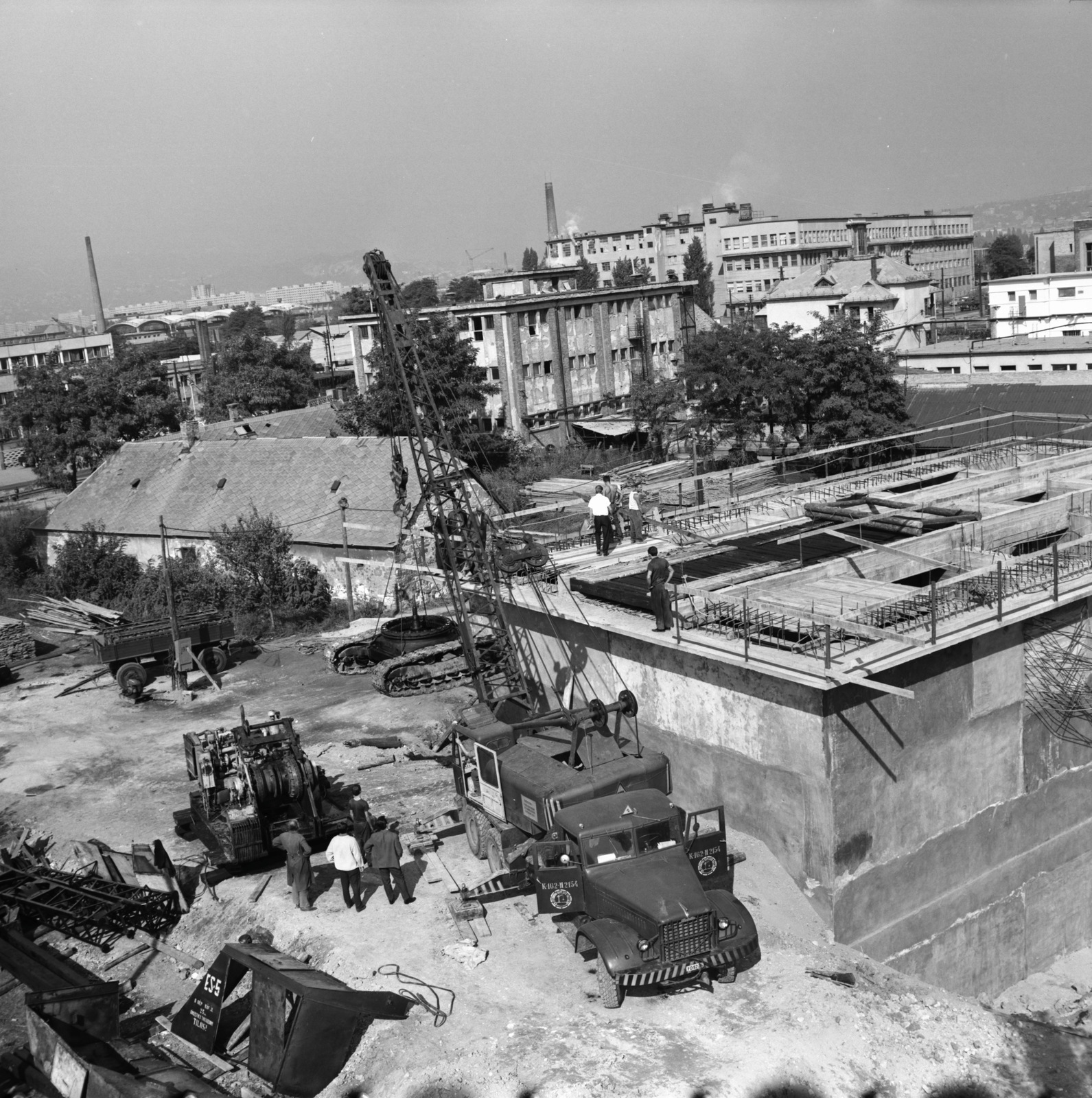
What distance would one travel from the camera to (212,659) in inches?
1209

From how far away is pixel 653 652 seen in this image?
19641 millimetres

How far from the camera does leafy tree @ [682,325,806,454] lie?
135ft

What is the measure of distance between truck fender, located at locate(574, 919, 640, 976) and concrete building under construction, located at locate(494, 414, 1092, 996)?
4347mm

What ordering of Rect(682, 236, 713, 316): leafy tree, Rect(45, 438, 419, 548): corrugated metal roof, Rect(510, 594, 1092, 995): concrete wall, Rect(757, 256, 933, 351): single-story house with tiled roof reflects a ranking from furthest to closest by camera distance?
Rect(682, 236, 713, 316): leafy tree → Rect(757, 256, 933, 351): single-story house with tiled roof → Rect(45, 438, 419, 548): corrugated metal roof → Rect(510, 594, 1092, 995): concrete wall

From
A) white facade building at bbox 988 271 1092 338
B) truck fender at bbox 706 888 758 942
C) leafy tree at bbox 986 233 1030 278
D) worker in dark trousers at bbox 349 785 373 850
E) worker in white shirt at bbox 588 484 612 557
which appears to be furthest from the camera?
leafy tree at bbox 986 233 1030 278

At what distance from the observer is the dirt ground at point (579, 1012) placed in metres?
12.9

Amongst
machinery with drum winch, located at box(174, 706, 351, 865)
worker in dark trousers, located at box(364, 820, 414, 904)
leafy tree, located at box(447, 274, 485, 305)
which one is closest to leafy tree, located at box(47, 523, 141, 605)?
machinery with drum winch, located at box(174, 706, 351, 865)

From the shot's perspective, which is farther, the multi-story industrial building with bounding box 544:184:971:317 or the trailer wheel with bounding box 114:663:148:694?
the multi-story industrial building with bounding box 544:184:971:317

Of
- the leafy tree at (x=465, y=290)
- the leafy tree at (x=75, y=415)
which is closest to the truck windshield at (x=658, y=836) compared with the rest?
the leafy tree at (x=75, y=415)

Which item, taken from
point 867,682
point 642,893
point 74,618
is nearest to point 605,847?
point 642,893

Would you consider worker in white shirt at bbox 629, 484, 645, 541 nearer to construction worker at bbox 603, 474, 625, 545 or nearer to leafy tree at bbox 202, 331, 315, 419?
construction worker at bbox 603, 474, 625, 545

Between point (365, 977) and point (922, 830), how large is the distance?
28.3ft

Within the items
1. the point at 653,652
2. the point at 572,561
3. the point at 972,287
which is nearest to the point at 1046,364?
the point at 572,561

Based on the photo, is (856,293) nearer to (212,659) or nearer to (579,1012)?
(212,659)
